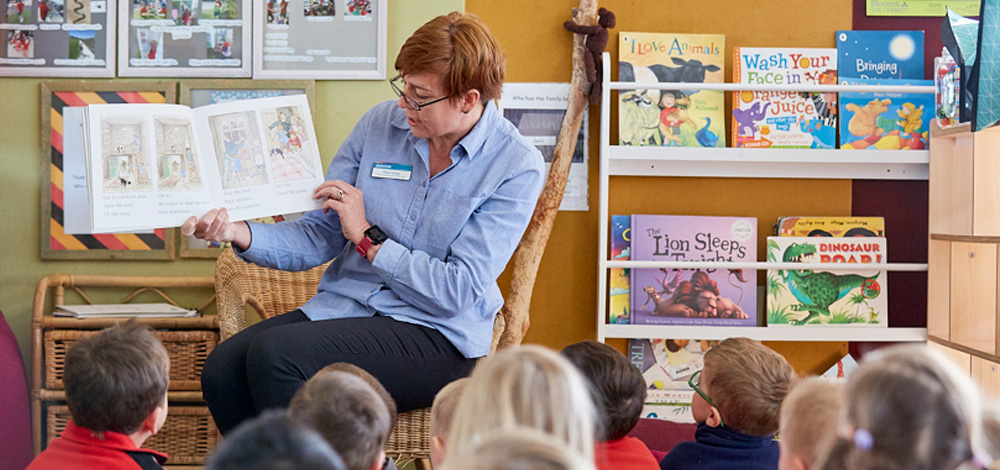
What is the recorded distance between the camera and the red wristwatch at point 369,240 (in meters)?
1.83

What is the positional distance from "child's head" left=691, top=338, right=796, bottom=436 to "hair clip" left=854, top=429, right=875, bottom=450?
2.46 ft

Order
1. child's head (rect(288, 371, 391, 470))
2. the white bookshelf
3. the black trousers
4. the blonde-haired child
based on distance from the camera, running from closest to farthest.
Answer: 1. child's head (rect(288, 371, 391, 470))
2. the blonde-haired child
3. the black trousers
4. the white bookshelf

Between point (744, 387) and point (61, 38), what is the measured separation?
2497 millimetres

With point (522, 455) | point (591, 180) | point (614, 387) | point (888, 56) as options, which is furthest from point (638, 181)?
point (522, 455)

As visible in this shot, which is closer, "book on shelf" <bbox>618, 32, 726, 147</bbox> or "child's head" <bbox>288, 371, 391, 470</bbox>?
"child's head" <bbox>288, 371, 391, 470</bbox>

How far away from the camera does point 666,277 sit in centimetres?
285

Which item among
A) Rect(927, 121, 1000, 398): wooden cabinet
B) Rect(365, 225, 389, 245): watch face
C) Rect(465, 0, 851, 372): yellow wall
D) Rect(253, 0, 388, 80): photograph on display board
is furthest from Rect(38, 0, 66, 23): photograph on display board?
Rect(927, 121, 1000, 398): wooden cabinet

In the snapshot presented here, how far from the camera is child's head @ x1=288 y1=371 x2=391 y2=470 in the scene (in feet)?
3.54

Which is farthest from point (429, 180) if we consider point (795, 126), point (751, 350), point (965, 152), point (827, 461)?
point (965, 152)

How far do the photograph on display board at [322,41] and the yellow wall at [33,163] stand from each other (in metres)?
0.05

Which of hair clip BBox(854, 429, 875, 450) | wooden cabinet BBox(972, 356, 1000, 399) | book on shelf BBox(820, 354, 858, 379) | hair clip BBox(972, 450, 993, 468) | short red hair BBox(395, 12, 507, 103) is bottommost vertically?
book on shelf BBox(820, 354, 858, 379)

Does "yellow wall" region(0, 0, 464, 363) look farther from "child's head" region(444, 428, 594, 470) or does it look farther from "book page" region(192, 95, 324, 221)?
"child's head" region(444, 428, 594, 470)

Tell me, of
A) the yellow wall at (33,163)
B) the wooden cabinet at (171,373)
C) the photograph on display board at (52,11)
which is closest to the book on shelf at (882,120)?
the yellow wall at (33,163)

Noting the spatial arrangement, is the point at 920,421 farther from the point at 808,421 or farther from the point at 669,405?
the point at 669,405
